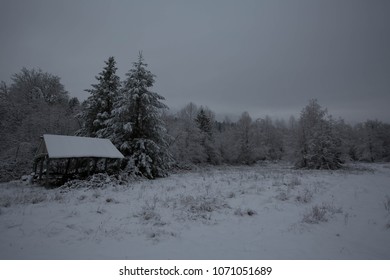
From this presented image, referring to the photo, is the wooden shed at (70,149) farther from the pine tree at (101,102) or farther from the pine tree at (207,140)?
the pine tree at (207,140)

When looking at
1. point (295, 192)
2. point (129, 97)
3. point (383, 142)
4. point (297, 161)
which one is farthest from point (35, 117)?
point (383, 142)

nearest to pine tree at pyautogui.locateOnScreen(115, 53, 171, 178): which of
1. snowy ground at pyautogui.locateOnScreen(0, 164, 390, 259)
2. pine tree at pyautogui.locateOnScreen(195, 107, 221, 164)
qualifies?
snowy ground at pyautogui.locateOnScreen(0, 164, 390, 259)

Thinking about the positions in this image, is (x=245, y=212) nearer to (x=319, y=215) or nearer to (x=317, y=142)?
(x=319, y=215)

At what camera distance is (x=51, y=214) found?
25.3 feet

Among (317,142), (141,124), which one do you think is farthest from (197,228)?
(317,142)

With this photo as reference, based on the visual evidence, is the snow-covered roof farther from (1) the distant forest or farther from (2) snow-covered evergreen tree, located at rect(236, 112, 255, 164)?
(2) snow-covered evergreen tree, located at rect(236, 112, 255, 164)

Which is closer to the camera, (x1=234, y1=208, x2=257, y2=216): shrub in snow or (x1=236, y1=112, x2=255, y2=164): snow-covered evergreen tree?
(x1=234, y1=208, x2=257, y2=216): shrub in snow

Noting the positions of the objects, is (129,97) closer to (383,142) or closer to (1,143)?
(1,143)

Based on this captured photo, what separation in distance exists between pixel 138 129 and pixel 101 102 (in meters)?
6.52

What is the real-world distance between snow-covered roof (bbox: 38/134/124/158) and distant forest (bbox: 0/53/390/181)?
2.07 m

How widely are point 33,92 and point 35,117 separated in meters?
10.6

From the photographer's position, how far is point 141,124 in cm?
2062

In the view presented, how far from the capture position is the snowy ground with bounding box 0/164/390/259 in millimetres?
5148

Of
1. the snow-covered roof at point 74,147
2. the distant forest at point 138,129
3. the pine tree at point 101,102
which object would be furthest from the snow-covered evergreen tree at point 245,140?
the snow-covered roof at point 74,147
